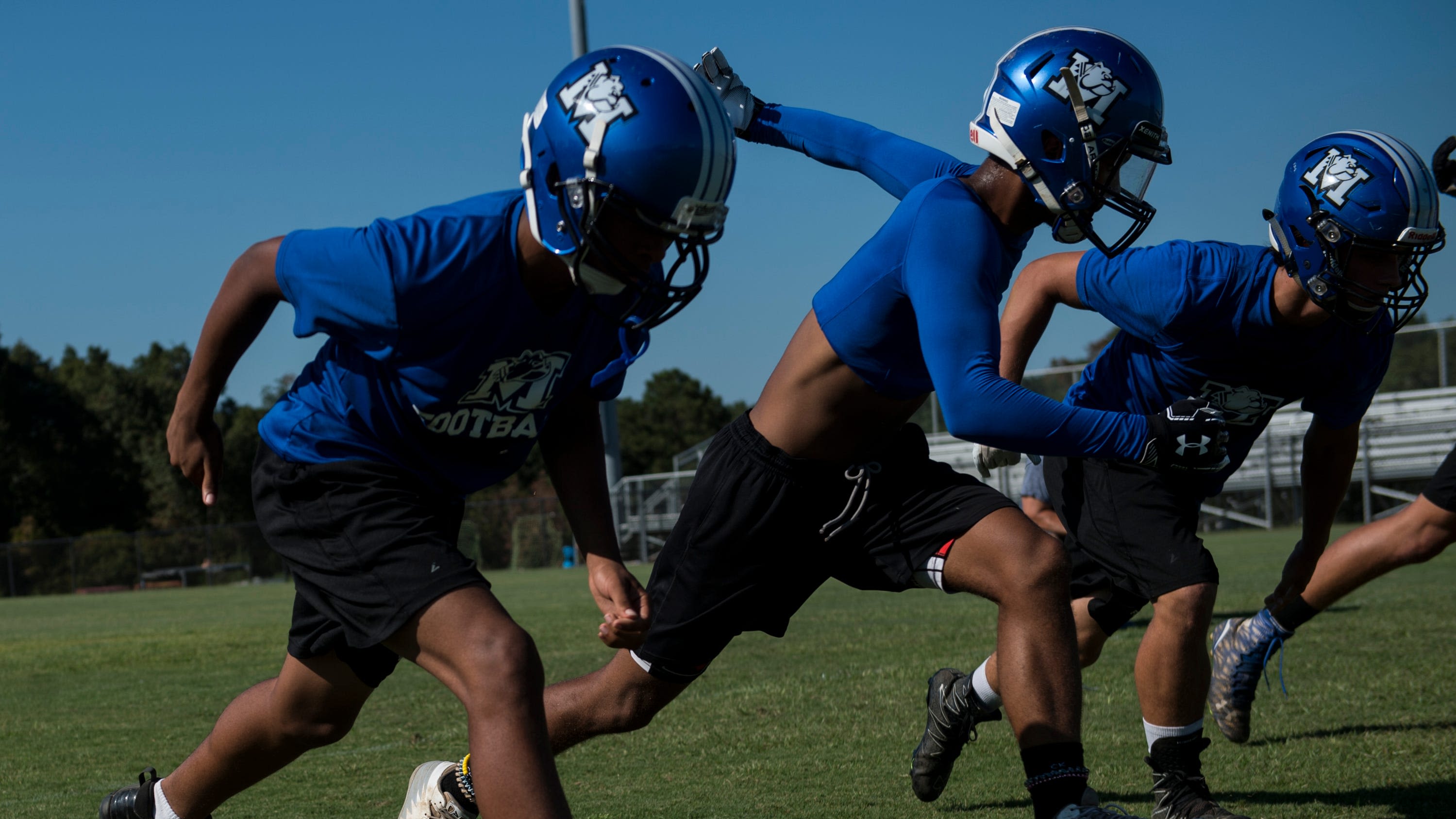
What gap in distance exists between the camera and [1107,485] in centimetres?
476

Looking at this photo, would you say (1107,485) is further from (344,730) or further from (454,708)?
(454,708)

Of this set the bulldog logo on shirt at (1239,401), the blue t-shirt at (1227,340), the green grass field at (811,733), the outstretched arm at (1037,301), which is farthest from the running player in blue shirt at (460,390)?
the bulldog logo on shirt at (1239,401)

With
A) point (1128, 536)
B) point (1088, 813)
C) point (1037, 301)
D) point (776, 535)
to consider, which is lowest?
point (1088, 813)

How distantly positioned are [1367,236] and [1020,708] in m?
2.11

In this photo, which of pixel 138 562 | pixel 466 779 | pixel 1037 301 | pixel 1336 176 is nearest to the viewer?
pixel 466 779

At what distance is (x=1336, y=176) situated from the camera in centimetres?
437

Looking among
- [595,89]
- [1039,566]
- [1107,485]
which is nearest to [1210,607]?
[1107,485]

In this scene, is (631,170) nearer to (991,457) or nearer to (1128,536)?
(991,457)

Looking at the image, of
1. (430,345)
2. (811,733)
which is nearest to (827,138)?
(430,345)

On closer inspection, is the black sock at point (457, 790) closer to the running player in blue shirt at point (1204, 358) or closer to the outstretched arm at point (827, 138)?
the running player in blue shirt at point (1204, 358)

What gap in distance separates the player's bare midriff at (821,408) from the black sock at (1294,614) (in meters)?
2.46

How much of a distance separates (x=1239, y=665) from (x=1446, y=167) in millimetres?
2299

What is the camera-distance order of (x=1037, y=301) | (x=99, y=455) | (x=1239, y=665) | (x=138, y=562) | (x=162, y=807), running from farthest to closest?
(x=99, y=455) → (x=138, y=562) → (x=1239, y=665) → (x=1037, y=301) → (x=162, y=807)

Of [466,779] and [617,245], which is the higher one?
[617,245]
